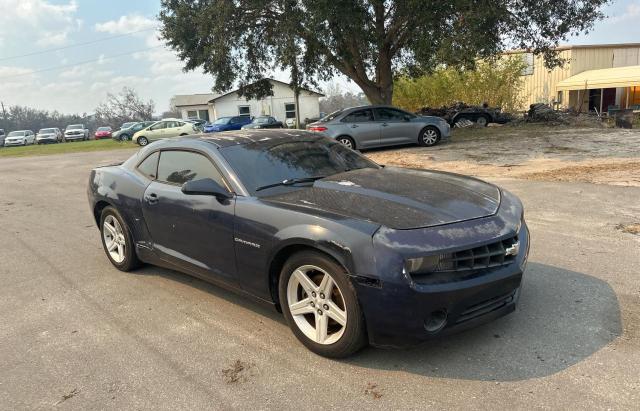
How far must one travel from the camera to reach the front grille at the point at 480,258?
2975 mm

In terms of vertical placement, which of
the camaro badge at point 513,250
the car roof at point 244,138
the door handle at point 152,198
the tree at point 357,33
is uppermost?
the tree at point 357,33

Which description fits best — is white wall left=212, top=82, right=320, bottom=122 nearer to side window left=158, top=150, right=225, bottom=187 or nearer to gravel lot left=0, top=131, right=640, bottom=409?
gravel lot left=0, top=131, right=640, bottom=409

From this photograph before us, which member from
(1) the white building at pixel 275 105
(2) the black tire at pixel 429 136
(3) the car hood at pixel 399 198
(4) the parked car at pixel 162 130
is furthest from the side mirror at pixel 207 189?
(1) the white building at pixel 275 105

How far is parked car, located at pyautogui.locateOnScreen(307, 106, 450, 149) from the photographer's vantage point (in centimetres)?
1564

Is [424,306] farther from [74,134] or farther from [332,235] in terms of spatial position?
[74,134]

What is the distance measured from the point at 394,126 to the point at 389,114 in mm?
443

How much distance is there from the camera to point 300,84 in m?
20.7

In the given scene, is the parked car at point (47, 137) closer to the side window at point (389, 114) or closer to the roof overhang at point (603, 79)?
the side window at point (389, 114)

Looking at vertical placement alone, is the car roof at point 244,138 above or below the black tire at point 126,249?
above

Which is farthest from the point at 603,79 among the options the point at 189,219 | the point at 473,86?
the point at 189,219

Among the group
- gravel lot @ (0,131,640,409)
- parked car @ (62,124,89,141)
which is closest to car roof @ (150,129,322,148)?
gravel lot @ (0,131,640,409)

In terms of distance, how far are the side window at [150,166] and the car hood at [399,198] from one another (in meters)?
1.77

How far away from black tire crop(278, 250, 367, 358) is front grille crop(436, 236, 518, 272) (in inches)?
22.8

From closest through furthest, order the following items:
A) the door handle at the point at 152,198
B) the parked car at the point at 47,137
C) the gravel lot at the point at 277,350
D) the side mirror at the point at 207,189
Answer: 1. the gravel lot at the point at 277,350
2. the side mirror at the point at 207,189
3. the door handle at the point at 152,198
4. the parked car at the point at 47,137
